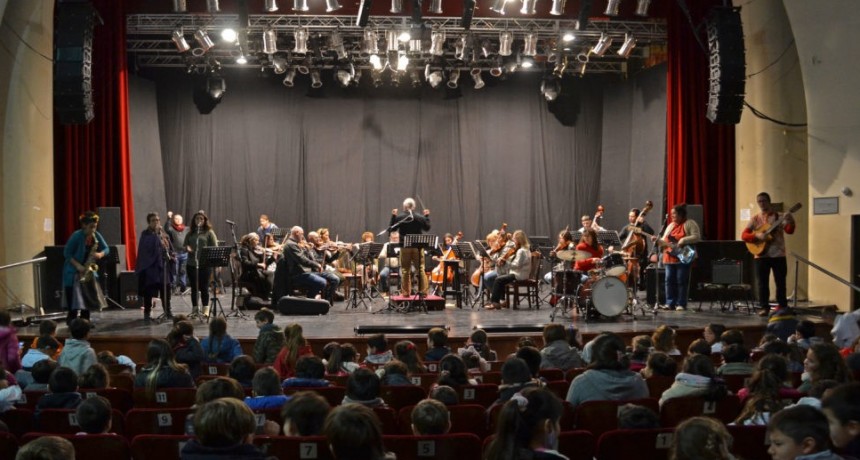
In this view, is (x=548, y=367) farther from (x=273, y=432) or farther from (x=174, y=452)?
(x=174, y=452)

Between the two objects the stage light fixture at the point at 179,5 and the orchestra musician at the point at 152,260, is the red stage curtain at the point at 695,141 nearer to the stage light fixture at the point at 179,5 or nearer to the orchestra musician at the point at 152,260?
the stage light fixture at the point at 179,5

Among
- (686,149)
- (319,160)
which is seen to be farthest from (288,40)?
(686,149)

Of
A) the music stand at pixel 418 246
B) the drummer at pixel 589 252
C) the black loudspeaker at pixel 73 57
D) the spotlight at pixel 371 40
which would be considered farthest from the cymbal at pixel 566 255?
the black loudspeaker at pixel 73 57

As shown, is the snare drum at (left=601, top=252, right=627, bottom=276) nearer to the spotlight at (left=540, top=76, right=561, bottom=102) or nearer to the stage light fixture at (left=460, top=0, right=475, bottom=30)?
the stage light fixture at (left=460, top=0, right=475, bottom=30)

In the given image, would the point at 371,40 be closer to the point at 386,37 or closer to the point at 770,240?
the point at 386,37

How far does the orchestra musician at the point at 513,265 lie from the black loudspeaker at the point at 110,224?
237 inches

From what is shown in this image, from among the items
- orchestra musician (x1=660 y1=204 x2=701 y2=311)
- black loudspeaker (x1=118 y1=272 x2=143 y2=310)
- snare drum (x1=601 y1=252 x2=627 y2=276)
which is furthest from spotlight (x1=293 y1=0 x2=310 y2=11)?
orchestra musician (x1=660 y1=204 x2=701 y2=311)

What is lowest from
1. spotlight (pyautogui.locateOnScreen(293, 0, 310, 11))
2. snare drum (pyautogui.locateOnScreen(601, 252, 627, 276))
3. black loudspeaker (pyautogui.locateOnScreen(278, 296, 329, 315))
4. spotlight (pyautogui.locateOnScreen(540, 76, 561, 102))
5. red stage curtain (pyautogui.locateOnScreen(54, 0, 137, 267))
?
black loudspeaker (pyautogui.locateOnScreen(278, 296, 329, 315))

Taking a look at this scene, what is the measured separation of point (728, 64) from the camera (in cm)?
1242

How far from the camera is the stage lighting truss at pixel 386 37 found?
51.4 ft

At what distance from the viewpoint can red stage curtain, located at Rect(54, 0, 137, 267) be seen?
47.8ft

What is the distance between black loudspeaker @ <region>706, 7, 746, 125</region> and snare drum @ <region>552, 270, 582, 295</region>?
2927mm

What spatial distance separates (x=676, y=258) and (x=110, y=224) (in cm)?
878

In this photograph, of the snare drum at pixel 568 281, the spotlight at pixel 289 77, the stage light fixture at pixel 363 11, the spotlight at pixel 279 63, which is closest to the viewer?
the snare drum at pixel 568 281
